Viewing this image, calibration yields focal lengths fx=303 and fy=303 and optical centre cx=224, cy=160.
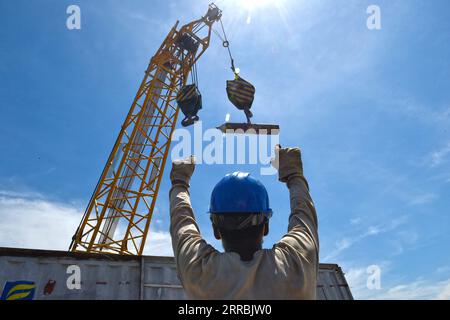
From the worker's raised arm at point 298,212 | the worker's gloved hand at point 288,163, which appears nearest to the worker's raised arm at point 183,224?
the worker's raised arm at point 298,212

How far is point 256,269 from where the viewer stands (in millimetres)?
1245

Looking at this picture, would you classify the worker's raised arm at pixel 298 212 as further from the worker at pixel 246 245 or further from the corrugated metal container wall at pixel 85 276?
the corrugated metal container wall at pixel 85 276

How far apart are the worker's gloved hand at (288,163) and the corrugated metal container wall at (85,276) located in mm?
4666

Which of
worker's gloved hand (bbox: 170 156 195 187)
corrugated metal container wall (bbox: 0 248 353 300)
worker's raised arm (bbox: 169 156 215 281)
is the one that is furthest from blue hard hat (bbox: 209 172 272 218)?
corrugated metal container wall (bbox: 0 248 353 300)

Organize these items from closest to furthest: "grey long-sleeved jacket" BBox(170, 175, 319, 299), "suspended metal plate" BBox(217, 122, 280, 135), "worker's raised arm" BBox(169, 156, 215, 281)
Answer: "grey long-sleeved jacket" BBox(170, 175, 319, 299)
"worker's raised arm" BBox(169, 156, 215, 281)
"suspended metal plate" BBox(217, 122, 280, 135)

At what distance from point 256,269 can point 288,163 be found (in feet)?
2.45

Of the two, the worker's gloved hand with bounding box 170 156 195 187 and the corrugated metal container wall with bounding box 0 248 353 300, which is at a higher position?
the worker's gloved hand with bounding box 170 156 195 187

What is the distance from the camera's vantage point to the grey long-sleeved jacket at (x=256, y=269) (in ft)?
3.97

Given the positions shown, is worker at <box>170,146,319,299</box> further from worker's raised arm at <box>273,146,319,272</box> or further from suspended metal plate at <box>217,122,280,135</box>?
suspended metal plate at <box>217,122,280,135</box>

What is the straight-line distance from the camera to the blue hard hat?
1.49 m

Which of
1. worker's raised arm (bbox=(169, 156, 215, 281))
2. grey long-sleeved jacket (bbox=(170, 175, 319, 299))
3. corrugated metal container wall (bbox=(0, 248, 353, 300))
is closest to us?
grey long-sleeved jacket (bbox=(170, 175, 319, 299))
